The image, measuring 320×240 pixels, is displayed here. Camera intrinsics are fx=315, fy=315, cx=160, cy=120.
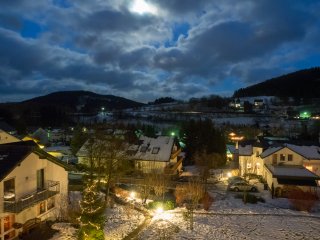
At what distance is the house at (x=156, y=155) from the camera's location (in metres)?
45.9

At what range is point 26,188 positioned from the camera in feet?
70.9

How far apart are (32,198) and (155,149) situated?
2782 centimetres

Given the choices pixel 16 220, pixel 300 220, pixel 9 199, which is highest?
pixel 9 199

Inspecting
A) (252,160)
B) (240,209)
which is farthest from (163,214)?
(252,160)

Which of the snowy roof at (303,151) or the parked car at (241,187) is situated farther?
the snowy roof at (303,151)

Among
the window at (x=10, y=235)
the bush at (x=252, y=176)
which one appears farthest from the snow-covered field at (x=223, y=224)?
the bush at (x=252, y=176)

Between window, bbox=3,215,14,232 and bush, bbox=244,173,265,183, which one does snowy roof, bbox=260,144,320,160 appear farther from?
window, bbox=3,215,14,232

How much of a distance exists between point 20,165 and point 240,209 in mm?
21343

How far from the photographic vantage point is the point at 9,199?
66.1 ft

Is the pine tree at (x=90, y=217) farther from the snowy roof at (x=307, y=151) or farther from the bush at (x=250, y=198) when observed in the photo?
the snowy roof at (x=307, y=151)

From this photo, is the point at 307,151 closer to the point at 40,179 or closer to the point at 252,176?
the point at 252,176

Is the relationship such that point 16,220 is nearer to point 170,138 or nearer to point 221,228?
point 221,228

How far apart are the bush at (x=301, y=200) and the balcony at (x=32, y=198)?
23.6 m

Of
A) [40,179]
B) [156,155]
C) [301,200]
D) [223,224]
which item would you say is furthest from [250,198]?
[40,179]
